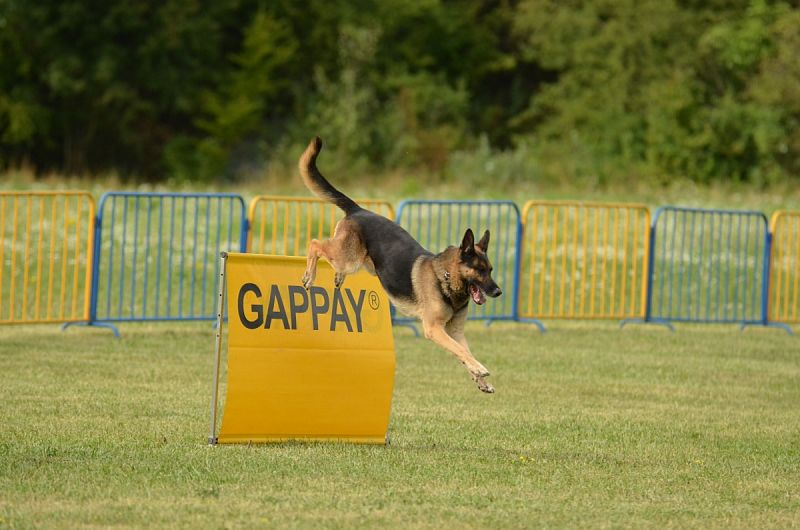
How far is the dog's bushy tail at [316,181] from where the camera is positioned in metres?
8.45

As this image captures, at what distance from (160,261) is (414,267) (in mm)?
8029

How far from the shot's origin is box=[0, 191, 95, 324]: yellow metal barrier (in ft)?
44.2

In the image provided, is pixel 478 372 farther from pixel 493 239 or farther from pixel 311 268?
pixel 493 239

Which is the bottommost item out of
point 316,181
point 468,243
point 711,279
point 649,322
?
point 649,322

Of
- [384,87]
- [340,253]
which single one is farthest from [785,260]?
[384,87]

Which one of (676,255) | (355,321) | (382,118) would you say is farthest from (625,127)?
(355,321)

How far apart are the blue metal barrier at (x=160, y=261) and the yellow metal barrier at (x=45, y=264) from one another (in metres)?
0.28

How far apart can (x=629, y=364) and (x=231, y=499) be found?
762 centimetres

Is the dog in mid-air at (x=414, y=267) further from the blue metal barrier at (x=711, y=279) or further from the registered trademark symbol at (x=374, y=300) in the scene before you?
the blue metal barrier at (x=711, y=279)

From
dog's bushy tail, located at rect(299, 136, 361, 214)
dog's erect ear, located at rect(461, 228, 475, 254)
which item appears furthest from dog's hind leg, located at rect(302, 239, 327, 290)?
dog's erect ear, located at rect(461, 228, 475, 254)

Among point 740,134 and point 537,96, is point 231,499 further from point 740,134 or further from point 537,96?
point 537,96

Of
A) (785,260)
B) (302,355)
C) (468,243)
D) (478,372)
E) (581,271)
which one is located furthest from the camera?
(581,271)

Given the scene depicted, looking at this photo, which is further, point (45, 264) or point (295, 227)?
point (295, 227)

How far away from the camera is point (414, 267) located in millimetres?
8094
